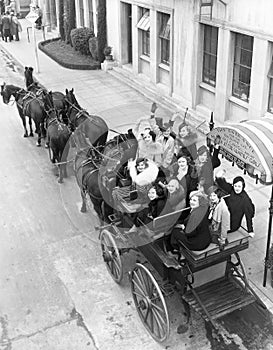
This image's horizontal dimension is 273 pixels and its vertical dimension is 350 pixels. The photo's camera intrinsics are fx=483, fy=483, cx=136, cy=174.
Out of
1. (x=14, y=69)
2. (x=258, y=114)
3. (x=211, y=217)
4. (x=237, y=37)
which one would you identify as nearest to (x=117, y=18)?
(x=14, y=69)

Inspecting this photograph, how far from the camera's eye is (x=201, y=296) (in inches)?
235

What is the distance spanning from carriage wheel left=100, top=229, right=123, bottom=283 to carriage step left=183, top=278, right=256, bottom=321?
136 cm

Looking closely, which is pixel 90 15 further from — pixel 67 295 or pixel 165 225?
pixel 165 225

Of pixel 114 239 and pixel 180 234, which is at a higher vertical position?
pixel 180 234

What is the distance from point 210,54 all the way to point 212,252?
7939 mm

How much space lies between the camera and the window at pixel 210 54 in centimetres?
1227

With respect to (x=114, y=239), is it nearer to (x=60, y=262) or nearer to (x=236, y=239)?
(x=60, y=262)

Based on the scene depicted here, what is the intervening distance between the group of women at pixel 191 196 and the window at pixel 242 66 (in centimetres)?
427

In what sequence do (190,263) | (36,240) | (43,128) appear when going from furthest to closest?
(43,128) → (36,240) → (190,263)

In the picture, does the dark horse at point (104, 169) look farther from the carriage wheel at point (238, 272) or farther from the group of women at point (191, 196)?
the carriage wheel at point (238, 272)

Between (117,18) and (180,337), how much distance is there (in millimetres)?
14019

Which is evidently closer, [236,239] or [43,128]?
[236,239]

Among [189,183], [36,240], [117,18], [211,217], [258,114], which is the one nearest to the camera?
[211,217]

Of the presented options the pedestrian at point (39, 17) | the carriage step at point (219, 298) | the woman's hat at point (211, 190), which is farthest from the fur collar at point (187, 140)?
the pedestrian at point (39, 17)
